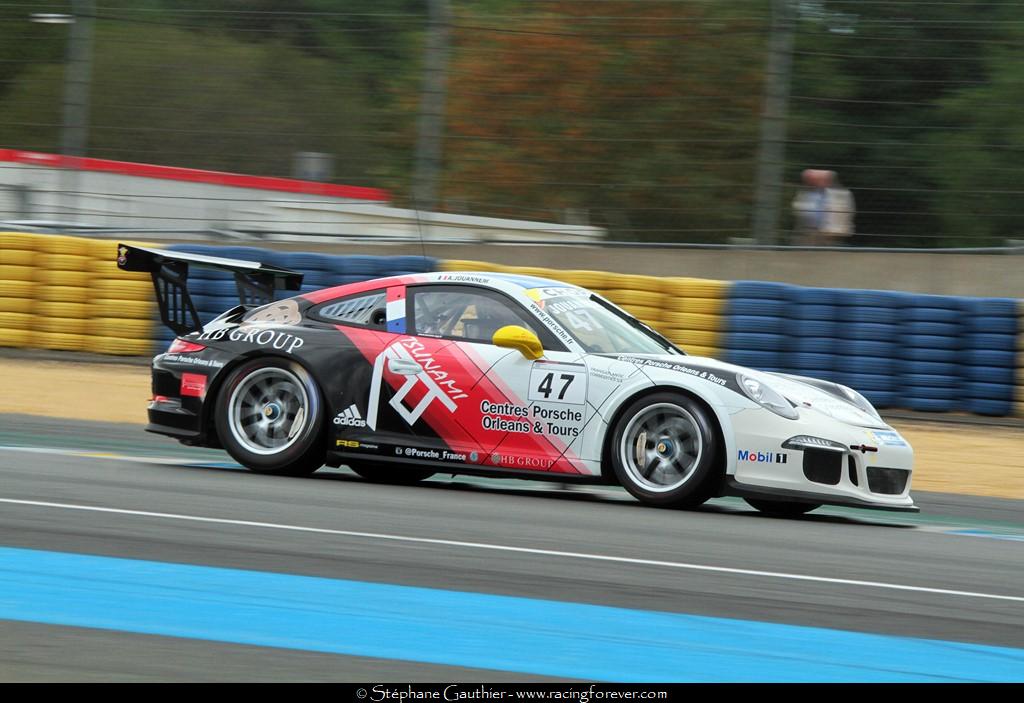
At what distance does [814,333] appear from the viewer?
13453 millimetres

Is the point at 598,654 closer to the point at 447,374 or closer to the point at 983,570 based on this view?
the point at 983,570

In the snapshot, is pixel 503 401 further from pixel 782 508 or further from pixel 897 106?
pixel 897 106

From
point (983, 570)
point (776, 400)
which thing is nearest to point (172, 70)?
point (776, 400)

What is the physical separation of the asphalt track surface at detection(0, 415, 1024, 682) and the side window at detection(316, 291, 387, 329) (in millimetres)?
941

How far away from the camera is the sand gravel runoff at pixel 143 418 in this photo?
1069 cm

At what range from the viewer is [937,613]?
5184 mm

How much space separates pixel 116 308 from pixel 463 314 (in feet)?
26.9

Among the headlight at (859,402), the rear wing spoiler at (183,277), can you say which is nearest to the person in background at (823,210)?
the headlight at (859,402)

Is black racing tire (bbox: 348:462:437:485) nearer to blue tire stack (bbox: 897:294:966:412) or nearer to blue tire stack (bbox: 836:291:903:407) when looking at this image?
blue tire stack (bbox: 836:291:903:407)

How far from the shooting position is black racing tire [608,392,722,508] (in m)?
7.43

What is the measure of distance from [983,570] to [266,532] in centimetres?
312

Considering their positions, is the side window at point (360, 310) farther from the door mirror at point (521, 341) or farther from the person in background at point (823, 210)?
the person in background at point (823, 210)

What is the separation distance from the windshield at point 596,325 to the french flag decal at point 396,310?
74 centimetres

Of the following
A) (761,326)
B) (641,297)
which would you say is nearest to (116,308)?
(641,297)
